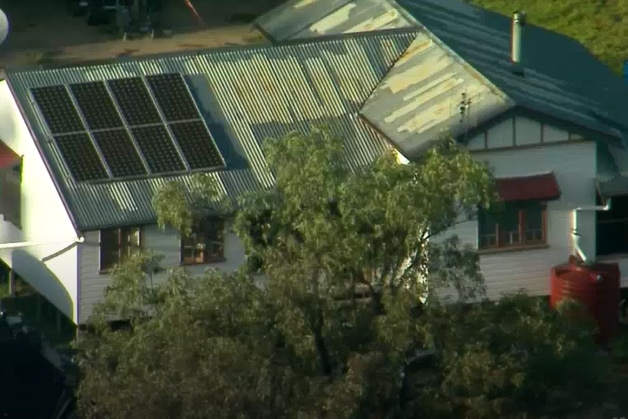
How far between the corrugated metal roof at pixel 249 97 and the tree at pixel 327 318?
232 inches

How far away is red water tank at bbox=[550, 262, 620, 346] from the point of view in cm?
3866

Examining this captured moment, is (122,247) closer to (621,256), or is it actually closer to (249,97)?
(249,97)

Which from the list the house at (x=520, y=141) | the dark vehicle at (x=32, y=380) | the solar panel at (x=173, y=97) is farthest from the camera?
the solar panel at (x=173, y=97)

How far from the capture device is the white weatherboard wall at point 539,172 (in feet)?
128

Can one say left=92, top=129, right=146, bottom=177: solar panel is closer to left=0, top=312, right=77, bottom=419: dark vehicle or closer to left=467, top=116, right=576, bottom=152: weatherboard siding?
left=0, top=312, right=77, bottom=419: dark vehicle

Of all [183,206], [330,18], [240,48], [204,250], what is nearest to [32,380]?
[183,206]

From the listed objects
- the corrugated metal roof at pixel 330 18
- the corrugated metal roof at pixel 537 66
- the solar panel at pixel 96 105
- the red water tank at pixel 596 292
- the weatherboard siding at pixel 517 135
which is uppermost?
the corrugated metal roof at pixel 330 18

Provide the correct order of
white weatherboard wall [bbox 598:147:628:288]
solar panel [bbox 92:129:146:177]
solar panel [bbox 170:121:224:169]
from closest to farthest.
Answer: solar panel [bbox 92:129:146:177], solar panel [bbox 170:121:224:169], white weatherboard wall [bbox 598:147:628:288]

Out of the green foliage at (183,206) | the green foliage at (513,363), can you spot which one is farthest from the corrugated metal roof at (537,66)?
the green foliage at (183,206)

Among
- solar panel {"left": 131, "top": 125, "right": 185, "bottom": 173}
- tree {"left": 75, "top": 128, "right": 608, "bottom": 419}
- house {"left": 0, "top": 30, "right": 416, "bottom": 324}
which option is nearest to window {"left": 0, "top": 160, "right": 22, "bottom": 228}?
house {"left": 0, "top": 30, "right": 416, "bottom": 324}

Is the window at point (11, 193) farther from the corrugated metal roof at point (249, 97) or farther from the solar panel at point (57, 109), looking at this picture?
the corrugated metal roof at point (249, 97)

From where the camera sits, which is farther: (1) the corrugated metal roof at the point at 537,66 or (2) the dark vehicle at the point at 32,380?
(1) the corrugated metal roof at the point at 537,66

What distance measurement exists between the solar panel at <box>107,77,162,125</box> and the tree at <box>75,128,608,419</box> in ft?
23.2

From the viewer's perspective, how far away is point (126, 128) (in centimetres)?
3875
